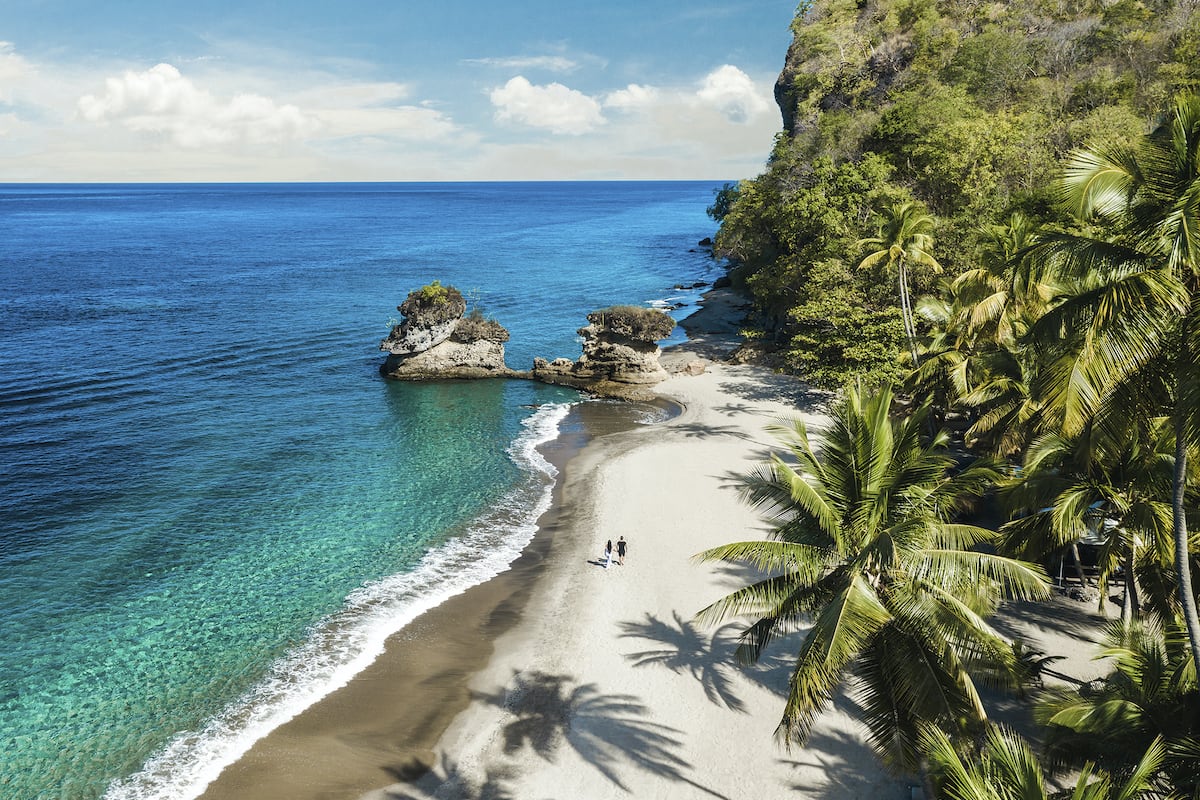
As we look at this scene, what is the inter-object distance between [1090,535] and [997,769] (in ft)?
55.3

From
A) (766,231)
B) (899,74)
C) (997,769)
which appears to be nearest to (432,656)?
(997,769)

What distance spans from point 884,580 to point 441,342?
1899 inches

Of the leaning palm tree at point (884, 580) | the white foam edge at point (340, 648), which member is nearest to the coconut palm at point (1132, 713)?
the leaning palm tree at point (884, 580)

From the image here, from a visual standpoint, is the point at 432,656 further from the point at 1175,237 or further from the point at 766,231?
the point at 766,231

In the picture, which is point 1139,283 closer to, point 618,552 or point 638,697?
point 638,697

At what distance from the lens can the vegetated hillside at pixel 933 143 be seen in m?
41.9

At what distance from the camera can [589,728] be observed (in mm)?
19312

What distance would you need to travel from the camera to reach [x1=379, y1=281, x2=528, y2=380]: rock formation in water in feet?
Result: 180

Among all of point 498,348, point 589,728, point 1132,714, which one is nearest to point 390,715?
point 589,728

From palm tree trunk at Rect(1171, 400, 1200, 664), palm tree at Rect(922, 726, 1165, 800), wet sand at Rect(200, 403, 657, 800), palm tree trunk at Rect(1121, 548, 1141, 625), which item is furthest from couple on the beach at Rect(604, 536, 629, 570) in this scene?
palm tree trunk at Rect(1171, 400, 1200, 664)

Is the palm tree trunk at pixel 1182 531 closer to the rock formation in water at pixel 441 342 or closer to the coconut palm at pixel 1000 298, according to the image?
the coconut palm at pixel 1000 298

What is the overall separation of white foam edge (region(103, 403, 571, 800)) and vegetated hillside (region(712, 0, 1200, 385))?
19.8m

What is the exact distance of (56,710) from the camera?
20734mm

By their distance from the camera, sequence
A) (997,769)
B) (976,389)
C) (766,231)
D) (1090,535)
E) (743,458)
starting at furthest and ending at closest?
(766,231)
(743,458)
(976,389)
(1090,535)
(997,769)
